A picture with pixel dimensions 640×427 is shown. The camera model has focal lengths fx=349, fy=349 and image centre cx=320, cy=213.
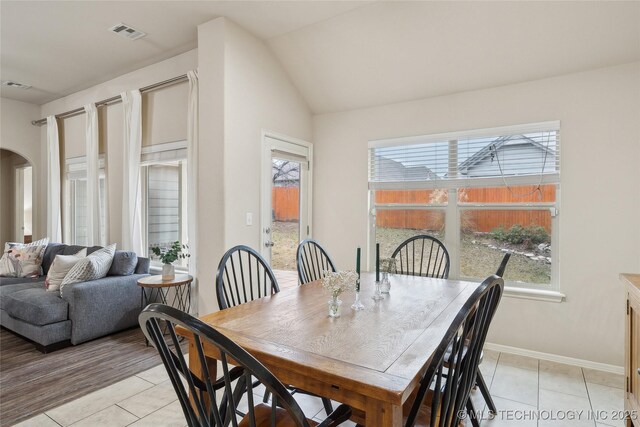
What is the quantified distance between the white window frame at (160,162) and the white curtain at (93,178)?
86 cm

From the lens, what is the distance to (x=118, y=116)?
4.59 meters

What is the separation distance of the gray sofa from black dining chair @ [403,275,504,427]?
312cm

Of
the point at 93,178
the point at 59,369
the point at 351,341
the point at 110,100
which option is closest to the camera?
the point at 351,341

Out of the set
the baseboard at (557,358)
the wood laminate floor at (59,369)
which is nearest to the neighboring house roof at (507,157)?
the baseboard at (557,358)

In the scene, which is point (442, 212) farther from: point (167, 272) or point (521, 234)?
point (167, 272)

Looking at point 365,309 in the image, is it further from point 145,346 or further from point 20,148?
point 20,148

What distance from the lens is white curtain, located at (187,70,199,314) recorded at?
138 inches

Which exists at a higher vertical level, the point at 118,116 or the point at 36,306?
the point at 118,116

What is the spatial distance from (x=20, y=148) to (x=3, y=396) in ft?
15.3

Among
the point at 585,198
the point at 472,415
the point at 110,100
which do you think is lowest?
the point at 472,415

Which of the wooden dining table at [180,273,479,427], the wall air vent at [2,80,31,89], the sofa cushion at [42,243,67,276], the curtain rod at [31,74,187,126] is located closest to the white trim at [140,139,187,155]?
the curtain rod at [31,74,187,126]

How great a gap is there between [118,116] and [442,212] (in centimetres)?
423

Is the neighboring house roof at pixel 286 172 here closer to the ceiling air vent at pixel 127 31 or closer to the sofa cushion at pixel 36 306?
the ceiling air vent at pixel 127 31

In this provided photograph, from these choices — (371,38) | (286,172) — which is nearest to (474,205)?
(371,38)
